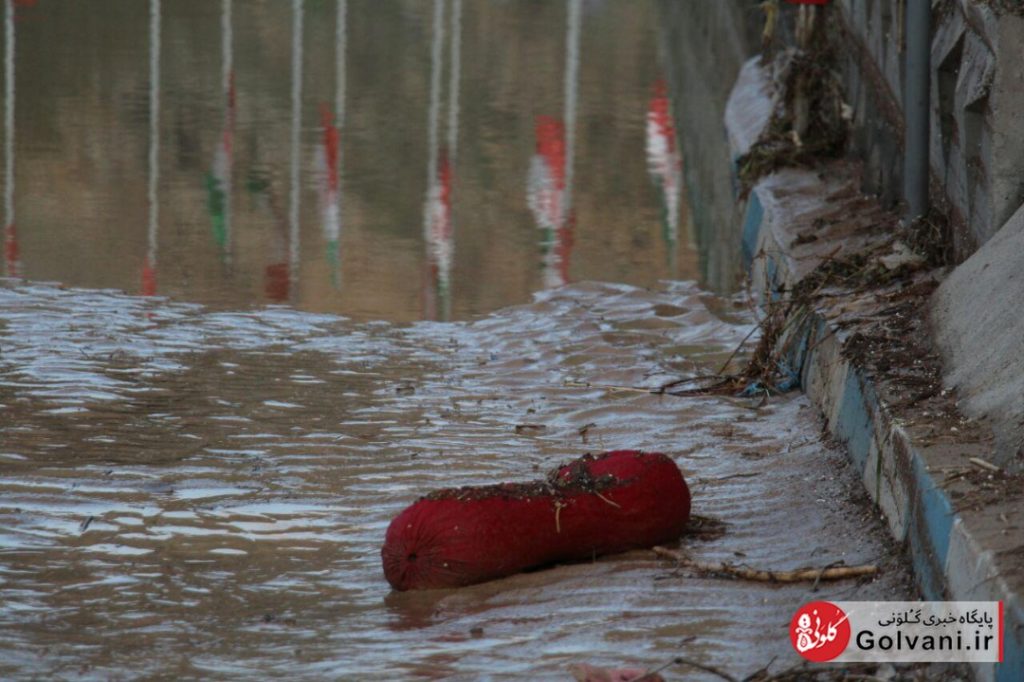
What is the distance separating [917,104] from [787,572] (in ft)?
9.62

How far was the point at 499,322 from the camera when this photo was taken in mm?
8141

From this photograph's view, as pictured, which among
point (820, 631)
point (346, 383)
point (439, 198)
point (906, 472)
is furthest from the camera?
point (439, 198)

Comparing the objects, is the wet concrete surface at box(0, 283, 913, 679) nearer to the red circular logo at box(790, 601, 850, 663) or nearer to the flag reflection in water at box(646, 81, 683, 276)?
the red circular logo at box(790, 601, 850, 663)

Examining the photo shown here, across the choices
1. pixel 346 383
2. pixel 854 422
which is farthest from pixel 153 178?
pixel 854 422

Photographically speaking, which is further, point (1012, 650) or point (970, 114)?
point (970, 114)

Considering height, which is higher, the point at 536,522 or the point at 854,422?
the point at 854,422

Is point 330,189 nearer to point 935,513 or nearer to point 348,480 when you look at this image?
point 348,480

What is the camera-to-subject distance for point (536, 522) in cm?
455

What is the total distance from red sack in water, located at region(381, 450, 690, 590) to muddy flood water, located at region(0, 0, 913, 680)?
7 cm

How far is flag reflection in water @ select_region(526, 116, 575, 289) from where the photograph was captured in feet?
31.0

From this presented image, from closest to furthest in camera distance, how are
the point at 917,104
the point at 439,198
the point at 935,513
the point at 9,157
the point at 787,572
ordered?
the point at 935,513 < the point at 787,572 < the point at 917,104 < the point at 439,198 < the point at 9,157

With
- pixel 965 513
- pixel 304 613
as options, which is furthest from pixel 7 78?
pixel 965 513

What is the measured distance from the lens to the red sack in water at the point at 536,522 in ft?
14.6

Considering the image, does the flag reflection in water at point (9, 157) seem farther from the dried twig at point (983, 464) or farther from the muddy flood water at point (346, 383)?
the dried twig at point (983, 464)
